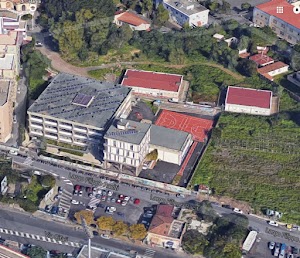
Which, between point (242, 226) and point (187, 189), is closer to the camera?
point (242, 226)

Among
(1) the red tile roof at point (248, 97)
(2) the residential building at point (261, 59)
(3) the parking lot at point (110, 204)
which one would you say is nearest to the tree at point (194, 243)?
(3) the parking lot at point (110, 204)

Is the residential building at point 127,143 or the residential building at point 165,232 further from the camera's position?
the residential building at point 127,143

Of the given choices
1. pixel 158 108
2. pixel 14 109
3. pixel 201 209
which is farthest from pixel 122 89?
pixel 201 209

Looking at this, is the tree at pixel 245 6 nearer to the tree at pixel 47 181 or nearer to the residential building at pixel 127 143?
the residential building at pixel 127 143

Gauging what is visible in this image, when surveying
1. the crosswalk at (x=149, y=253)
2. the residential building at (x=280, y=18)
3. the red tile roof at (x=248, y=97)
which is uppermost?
the residential building at (x=280, y=18)

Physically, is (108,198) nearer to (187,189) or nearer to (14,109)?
(187,189)

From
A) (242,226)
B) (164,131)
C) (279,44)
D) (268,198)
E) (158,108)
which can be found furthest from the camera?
(279,44)

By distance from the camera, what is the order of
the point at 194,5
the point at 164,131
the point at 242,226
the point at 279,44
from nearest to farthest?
the point at 242,226 < the point at 164,131 < the point at 279,44 < the point at 194,5
